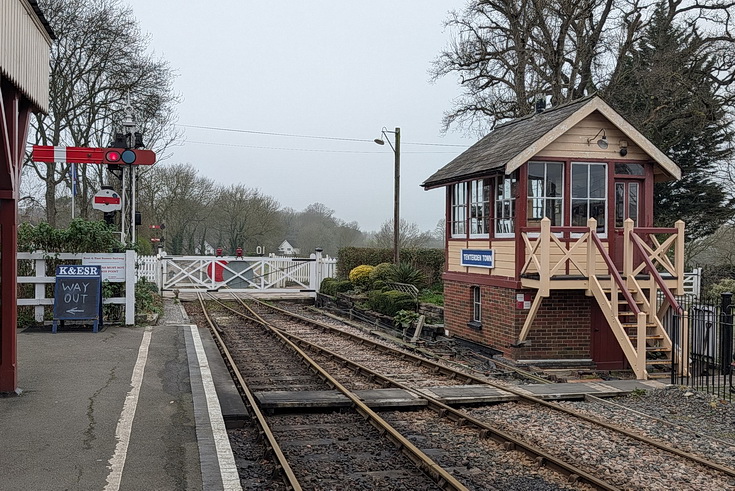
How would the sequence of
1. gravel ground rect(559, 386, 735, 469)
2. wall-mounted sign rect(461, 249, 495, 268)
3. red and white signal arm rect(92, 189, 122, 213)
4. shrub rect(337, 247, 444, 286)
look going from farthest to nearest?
shrub rect(337, 247, 444, 286) < red and white signal arm rect(92, 189, 122, 213) < wall-mounted sign rect(461, 249, 495, 268) < gravel ground rect(559, 386, 735, 469)

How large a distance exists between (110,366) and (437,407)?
16.2 feet

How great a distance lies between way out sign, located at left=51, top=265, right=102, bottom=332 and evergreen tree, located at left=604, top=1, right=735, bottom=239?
20.5 meters

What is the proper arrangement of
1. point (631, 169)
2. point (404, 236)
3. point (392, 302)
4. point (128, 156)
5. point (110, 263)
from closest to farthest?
1. point (631, 169)
2. point (110, 263)
3. point (128, 156)
4. point (392, 302)
5. point (404, 236)

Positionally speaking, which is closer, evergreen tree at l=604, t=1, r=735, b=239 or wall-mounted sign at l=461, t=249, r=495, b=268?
wall-mounted sign at l=461, t=249, r=495, b=268

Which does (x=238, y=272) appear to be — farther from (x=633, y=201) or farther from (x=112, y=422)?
(x=112, y=422)

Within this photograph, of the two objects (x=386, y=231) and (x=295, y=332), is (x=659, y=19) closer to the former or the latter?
(x=295, y=332)

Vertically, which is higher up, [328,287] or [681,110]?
[681,110]

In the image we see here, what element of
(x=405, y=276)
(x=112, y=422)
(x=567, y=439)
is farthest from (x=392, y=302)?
(x=112, y=422)

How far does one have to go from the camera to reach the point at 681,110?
27297mm

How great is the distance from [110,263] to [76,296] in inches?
51.5

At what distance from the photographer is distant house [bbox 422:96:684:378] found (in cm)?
1336

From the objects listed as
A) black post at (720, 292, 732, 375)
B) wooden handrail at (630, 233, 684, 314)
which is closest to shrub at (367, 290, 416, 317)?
wooden handrail at (630, 233, 684, 314)

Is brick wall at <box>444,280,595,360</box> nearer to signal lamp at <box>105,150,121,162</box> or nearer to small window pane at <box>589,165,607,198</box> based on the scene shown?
small window pane at <box>589,165,607,198</box>

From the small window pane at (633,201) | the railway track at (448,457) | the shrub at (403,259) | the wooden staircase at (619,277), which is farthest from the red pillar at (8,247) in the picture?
the shrub at (403,259)
